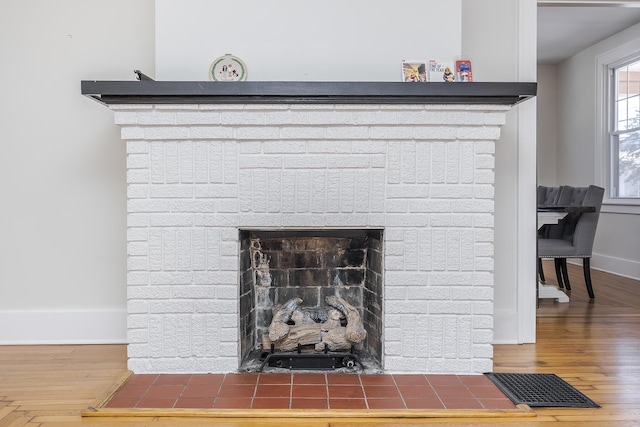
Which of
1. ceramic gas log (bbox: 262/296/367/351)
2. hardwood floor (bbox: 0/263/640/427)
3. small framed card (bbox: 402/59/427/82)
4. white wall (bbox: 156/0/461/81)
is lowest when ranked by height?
hardwood floor (bbox: 0/263/640/427)

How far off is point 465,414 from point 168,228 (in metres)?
1.47

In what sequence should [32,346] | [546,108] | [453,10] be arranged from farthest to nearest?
[546,108] < [32,346] < [453,10]

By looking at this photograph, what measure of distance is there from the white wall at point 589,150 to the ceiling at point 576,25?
13cm

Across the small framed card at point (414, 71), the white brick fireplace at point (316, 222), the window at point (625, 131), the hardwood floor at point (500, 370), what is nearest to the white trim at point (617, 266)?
the window at point (625, 131)

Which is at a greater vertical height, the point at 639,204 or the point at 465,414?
the point at 639,204

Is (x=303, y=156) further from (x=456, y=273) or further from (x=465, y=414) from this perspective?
(x=465, y=414)

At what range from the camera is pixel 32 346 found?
2.68 metres

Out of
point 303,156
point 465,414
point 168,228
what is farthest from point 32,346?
point 465,414

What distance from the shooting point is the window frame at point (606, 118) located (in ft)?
18.2

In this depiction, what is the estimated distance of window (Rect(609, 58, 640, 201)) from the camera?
5.37 metres

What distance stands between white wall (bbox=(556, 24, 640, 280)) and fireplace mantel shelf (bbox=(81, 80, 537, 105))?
3.25 metres

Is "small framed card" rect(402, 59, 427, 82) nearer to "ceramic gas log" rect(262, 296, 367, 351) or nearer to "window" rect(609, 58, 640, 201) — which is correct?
"ceramic gas log" rect(262, 296, 367, 351)

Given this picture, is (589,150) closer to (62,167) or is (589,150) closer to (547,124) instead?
(547,124)

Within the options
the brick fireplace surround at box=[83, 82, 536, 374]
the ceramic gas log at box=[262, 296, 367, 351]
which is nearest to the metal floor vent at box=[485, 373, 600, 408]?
the brick fireplace surround at box=[83, 82, 536, 374]
